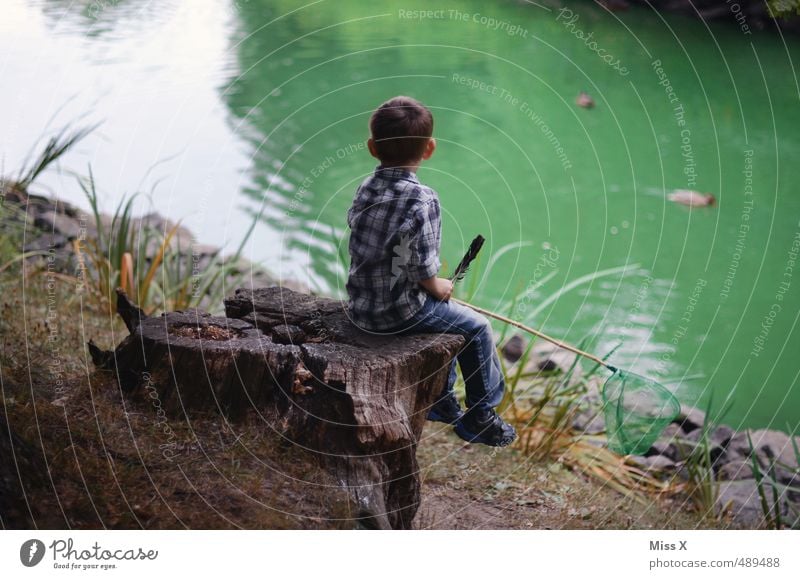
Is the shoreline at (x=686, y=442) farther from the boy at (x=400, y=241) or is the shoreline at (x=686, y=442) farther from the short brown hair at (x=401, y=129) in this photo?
the short brown hair at (x=401, y=129)

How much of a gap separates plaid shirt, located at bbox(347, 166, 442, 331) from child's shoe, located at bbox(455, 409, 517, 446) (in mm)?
421

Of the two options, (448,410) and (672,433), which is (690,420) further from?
(448,410)

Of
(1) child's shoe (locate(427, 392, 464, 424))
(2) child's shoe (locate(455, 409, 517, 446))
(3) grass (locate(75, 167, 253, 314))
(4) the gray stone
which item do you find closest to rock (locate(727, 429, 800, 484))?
(4) the gray stone

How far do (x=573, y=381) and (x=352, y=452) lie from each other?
1.61m

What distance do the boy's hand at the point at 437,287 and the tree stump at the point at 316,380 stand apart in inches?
3.9

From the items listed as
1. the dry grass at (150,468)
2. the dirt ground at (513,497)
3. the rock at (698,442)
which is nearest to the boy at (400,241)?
the dry grass at (150,468)

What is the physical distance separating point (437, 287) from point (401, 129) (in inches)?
14.8

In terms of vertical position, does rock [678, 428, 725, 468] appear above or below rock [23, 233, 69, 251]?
below

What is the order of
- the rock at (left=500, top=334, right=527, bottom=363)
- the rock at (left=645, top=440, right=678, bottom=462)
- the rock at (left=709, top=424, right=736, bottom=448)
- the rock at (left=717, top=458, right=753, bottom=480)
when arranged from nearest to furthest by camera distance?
the rock at (left=717, top=458, right=753, bottom=480) < the rock at (left=645, top=440, right=678, bottom=462) < the rock at (left=709, top=424, right=736, bottom=448) < the rock at (left=500, top=334, right=527, bottom=363)

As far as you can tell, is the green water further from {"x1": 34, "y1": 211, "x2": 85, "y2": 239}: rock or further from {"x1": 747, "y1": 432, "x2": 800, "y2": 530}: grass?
{"x1": 747, "y1": 432, "x2": 800, "y2": 530}: grass

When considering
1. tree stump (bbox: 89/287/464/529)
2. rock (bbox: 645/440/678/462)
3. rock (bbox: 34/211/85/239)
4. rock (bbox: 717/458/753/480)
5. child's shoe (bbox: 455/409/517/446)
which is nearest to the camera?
tree stump (bbox: 89/287/464/529)

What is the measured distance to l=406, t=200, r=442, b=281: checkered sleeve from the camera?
203cm

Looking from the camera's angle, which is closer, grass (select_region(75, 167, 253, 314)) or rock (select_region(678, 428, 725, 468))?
rock (select_region(678, 428, 725, 468))

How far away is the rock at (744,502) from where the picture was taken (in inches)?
104
